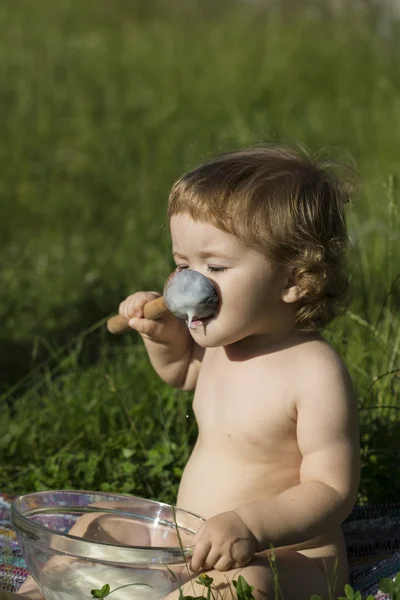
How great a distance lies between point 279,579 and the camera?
1.90 meters

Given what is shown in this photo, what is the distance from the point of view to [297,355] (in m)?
2.08

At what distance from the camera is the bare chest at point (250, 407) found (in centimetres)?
204

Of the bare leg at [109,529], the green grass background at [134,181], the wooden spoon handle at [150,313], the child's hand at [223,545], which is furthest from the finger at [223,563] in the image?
the green grass background at [134,181]

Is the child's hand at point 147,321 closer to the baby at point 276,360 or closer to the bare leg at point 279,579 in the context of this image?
the baby at point 276,360

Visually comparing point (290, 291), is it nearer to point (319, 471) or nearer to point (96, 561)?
point (319, 471)

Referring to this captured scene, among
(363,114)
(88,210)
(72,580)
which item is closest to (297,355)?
(72,580)

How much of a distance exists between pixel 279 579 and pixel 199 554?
0.19 metres

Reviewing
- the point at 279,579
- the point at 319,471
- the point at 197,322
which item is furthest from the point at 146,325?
the point at 279,579

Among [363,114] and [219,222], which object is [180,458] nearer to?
[219,222]

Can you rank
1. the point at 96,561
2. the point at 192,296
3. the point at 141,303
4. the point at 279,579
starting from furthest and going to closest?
the point at 141,303 → the point at 192,296 → the point at 279,579 → the point at 96,561

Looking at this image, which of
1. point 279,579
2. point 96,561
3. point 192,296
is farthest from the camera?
point 192,296

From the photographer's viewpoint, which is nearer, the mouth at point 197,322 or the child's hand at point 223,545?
the child's hand at point 223,545

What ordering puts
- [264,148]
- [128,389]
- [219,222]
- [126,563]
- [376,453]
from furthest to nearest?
[128,389]
[376,453]
[264,148]
[219,222]
[126,563]

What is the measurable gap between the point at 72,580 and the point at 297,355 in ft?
2.07
